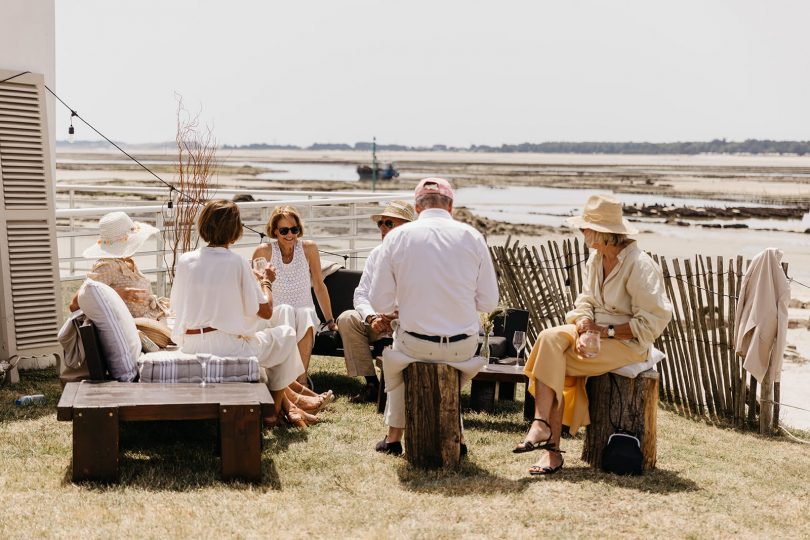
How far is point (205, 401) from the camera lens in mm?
5031

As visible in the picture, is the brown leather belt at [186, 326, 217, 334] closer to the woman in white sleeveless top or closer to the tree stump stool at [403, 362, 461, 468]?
the tree stump stool at [403, 362, 461, 468]

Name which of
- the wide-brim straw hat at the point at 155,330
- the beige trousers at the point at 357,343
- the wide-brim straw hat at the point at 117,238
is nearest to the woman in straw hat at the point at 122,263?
the wide-brim straw hat at the point at 117,238

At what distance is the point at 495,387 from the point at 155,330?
2.39 m

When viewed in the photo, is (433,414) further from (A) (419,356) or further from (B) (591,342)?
(B) (591,342)

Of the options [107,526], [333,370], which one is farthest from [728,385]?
[107,526]

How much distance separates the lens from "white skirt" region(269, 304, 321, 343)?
6.88m

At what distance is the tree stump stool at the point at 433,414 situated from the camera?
210 inches

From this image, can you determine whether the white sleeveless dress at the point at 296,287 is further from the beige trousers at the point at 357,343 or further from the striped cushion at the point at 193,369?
the striped cushion at the point at 193,369

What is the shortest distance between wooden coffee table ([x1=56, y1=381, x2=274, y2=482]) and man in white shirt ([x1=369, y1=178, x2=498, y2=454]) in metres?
0.81

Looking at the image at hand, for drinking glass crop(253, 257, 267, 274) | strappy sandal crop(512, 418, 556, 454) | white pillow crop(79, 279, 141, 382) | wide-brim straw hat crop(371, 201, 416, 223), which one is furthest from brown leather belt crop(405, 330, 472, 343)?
wide-brim straw hat crop(371, 201, 416, 223)

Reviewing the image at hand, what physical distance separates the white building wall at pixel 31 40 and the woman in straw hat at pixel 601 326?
4.42m

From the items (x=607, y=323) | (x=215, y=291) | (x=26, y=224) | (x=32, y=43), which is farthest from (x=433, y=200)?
(x=32, y=43)

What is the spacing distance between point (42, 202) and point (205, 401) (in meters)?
3.29

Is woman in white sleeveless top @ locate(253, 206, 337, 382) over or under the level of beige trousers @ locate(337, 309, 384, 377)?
over
